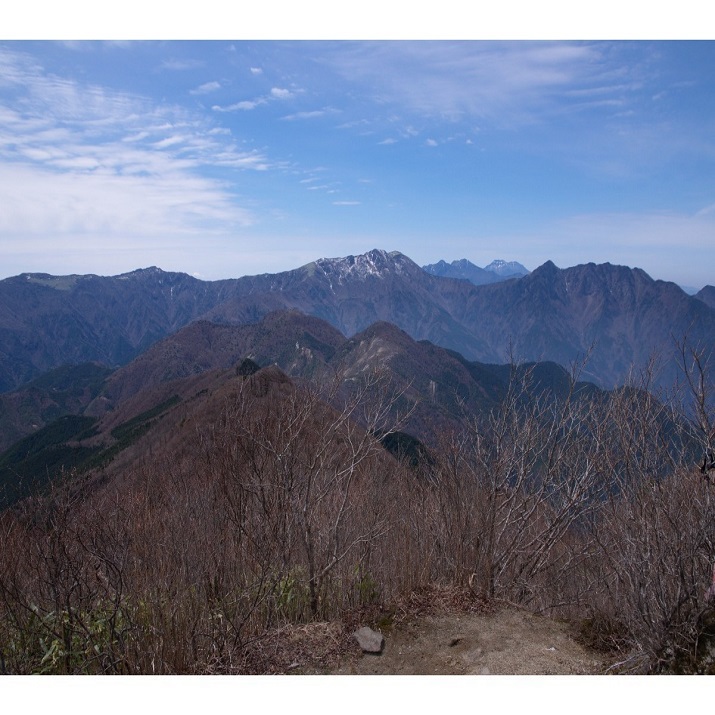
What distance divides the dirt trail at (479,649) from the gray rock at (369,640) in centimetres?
8

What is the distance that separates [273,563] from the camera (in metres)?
7.96

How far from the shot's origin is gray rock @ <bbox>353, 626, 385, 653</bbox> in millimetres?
6551

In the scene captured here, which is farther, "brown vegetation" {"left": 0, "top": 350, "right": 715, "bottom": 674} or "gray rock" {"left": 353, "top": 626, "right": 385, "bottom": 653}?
"gray rock" {"left": 353, "top": 626, "right": 385, "bottom": 653}

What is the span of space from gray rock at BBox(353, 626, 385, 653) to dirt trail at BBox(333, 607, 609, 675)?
0.25ft

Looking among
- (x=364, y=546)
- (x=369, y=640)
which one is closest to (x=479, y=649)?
(x=369, y=640)

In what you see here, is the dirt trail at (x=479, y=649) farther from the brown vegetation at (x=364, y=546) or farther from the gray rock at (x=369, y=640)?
the brown vegetation at (x=364, y=546)

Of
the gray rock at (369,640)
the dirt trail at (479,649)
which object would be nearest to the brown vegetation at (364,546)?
the dirt trail at (479,649)

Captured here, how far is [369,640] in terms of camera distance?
663cm

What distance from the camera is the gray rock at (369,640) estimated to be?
6.55m

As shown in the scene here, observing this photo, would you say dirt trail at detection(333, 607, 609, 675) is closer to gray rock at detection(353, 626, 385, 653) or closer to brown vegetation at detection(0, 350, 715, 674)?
gray rock at detection(353, 626, 385, 653)

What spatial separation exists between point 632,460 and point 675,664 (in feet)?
11.6

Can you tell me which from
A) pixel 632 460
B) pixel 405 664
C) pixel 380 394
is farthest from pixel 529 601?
pixel 380 394

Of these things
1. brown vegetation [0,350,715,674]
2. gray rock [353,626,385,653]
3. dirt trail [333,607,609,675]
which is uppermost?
brown vegetation [0,350,715,674]

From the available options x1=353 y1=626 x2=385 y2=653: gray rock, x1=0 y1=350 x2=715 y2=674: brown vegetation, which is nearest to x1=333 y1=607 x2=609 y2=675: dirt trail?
x1=353 y1=626 x2=385 y2=653: gray rock
